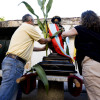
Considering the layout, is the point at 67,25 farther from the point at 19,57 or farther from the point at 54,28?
the point at 19,57

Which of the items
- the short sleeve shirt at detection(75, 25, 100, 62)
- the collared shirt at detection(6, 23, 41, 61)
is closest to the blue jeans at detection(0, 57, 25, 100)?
the collared shirt at detection(6, 23, 41, 61)

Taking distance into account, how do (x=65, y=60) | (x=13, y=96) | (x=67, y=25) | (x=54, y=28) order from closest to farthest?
1. (x=13, y=96)
2. (x=65, y=60)
3. (x=54, y=28)
4. (x=67, y=25)

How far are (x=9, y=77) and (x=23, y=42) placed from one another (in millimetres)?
482

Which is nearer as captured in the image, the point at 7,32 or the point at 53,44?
the point at 53,44

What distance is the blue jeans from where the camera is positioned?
1376 mm

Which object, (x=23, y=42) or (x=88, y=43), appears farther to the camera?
(x=23, y=42)

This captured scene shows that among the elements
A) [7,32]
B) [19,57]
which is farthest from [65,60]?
[7,32]

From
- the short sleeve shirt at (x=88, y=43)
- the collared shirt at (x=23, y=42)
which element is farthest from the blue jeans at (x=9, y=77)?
the short sleeve shirt at (x=88, y=43)

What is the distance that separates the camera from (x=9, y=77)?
55.5 inches

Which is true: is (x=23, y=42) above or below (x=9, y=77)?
above

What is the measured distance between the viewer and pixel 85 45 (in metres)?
1.37

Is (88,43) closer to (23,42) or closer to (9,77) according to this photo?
(23,42)

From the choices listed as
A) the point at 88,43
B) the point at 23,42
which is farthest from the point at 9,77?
A: the point at 88,43

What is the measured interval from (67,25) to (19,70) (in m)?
2.87
